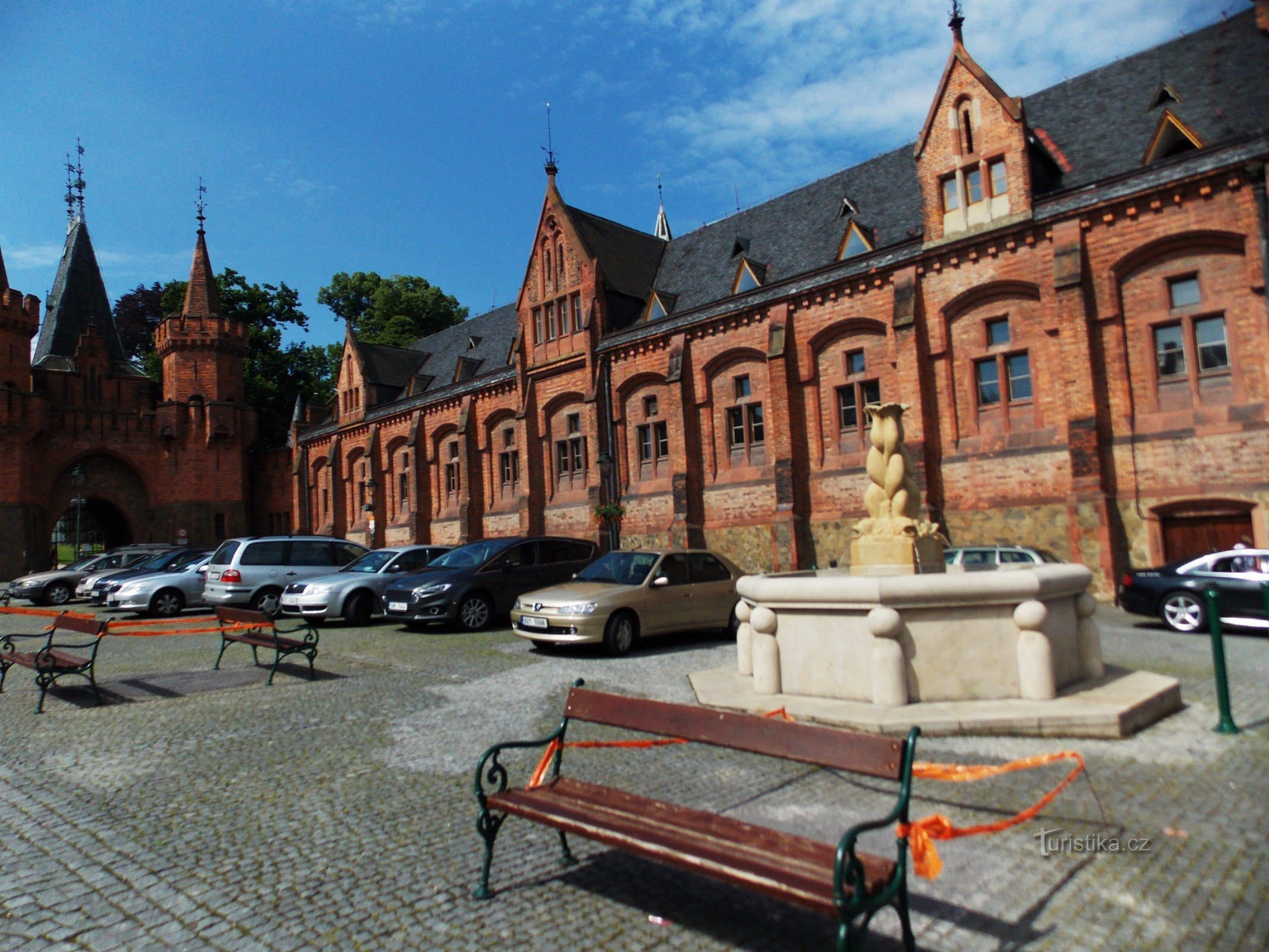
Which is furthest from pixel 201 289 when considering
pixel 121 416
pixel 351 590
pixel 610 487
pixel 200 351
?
pixel 351 590

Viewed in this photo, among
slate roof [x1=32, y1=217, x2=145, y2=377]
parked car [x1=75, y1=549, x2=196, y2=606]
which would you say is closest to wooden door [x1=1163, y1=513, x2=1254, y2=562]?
parked car [x1=75, y1=549, x2=196, y2=606]

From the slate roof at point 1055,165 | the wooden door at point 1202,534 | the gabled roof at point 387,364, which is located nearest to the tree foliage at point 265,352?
the gabled roof at point 387,364

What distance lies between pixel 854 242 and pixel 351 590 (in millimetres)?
15436

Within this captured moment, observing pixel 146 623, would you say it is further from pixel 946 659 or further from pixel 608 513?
pixel 946 659

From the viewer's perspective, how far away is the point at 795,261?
24422 mm

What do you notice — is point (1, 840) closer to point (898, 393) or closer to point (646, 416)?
point (898, 393)

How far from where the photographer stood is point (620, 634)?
11664mm

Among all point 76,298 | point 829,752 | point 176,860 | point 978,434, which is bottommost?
point 176,860

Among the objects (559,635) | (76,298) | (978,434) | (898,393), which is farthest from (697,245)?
(76,298)

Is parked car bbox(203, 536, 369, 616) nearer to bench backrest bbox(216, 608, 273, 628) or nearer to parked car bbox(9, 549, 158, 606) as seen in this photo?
bench backrest bbox(216, 608, 273, 628)

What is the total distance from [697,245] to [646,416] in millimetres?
7645

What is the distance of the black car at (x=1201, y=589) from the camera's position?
12.4 m

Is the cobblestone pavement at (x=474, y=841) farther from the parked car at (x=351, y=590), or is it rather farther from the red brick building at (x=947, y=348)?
the red brick building at (x=947, y=348)

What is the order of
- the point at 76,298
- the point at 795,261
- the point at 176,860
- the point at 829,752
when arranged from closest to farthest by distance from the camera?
the point at 829,752, the point at 176,860, the point at 795,261, the point at 76,298
